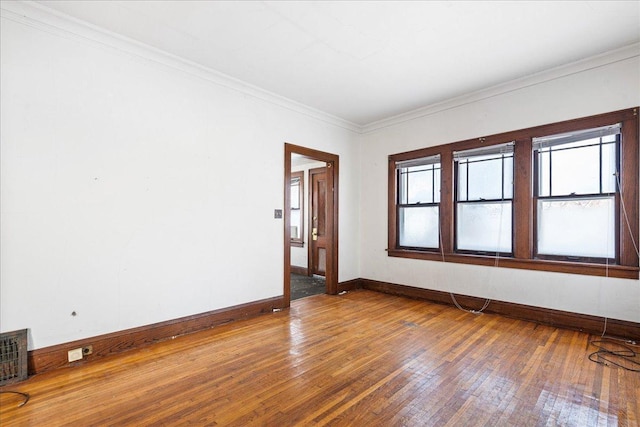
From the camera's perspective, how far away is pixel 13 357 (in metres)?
2.36

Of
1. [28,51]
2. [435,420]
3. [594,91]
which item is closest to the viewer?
[435,420]

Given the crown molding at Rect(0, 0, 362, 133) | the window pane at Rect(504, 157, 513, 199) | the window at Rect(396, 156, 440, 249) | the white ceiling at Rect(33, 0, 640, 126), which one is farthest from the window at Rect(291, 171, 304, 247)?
the window pane at Rect(504, 157, 513, 199)

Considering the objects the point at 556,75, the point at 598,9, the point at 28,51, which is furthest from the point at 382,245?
the point at 28,51

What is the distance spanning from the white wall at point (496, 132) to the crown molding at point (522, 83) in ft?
0.10

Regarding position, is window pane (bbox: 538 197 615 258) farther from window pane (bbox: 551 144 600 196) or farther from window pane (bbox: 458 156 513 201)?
window pane (bbox: 458 156 513 201)

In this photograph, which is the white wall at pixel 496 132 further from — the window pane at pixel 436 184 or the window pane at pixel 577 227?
the window pane at pixel 436 184

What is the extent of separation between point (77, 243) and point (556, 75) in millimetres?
5427

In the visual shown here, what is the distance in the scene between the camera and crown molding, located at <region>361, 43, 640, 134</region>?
320 cm

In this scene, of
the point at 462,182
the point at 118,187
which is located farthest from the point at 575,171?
the point at 118,187

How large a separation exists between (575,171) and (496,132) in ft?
3.34

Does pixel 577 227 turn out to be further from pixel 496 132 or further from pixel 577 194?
pixel 496 132

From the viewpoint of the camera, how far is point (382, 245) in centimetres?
542

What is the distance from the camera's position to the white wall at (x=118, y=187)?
246 cm

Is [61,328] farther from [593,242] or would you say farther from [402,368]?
[593,242]
